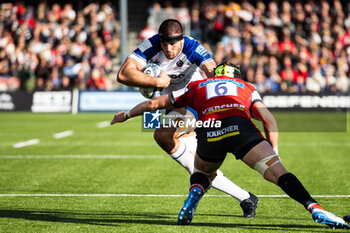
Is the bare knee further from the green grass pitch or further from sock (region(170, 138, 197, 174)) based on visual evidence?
the green grass pitch

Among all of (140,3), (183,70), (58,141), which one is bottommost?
(58,141)

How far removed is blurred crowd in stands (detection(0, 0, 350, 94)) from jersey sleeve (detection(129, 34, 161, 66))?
1816 centimetres

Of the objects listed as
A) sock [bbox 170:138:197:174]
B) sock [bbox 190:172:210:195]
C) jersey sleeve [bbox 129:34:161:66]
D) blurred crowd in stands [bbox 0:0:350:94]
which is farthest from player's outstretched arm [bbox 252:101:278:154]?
blurred crowd in stands [bbox 0:0:350:94]

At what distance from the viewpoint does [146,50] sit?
24.7 feet

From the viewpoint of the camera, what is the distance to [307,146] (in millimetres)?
15359

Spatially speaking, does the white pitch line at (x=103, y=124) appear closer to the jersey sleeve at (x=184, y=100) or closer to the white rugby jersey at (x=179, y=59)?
the white rugby jersey at (x=179, y=59)

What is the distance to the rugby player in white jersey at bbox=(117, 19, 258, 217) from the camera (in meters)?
7.06

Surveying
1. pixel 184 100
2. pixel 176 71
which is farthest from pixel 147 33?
pixel 184 100

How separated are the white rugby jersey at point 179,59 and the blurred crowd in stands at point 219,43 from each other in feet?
57.5

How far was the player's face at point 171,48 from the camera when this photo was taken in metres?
7.29

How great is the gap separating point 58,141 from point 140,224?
33.6 ft

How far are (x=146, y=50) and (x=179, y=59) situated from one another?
1.62ft

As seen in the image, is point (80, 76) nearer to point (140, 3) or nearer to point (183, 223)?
point (140, 3)

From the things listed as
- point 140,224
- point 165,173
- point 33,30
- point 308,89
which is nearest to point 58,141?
point 165,173
